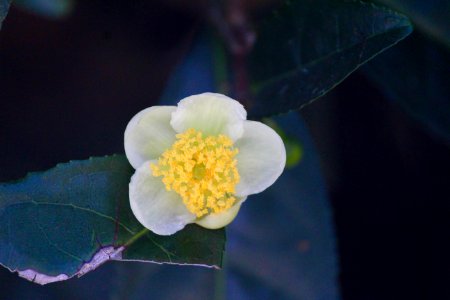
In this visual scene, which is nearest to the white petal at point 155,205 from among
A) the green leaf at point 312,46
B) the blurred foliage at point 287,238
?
the green leaf at point 312,46

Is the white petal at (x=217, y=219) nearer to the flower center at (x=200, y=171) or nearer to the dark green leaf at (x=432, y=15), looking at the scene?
the flower center at (x=200, y=171)

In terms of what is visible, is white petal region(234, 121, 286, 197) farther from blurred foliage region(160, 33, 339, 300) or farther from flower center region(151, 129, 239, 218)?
blurred foliage region(160, 33, 339, 300)

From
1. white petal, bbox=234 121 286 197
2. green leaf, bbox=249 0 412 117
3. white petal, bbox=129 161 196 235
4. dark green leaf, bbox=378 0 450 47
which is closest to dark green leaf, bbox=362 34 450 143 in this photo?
dark green leaf, bbox=378 0 450 47

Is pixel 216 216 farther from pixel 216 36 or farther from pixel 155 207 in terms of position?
pixel 216 36

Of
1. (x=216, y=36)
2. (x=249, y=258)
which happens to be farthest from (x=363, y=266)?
(x=216, y=36)

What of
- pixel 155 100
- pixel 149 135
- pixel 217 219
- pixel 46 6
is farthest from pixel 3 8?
pixel 155 100

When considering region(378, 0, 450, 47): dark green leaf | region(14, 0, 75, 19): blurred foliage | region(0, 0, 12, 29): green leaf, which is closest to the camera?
region(0, 0, 12, 29): green leaf
